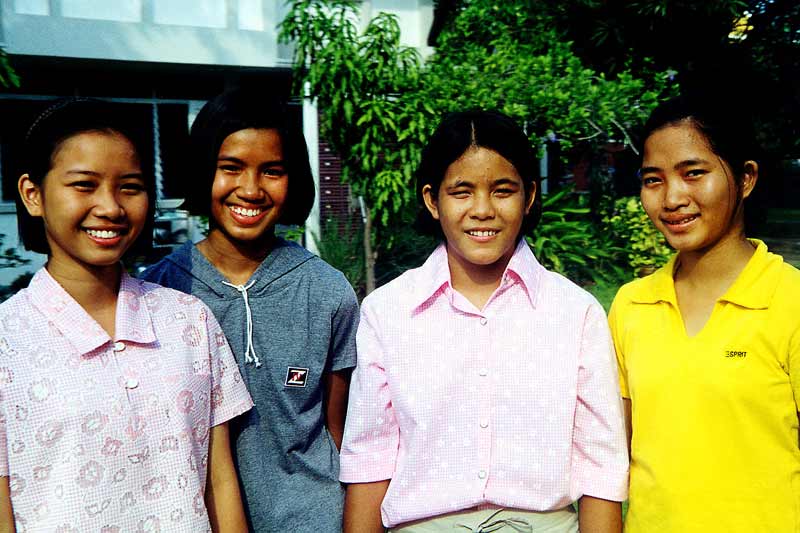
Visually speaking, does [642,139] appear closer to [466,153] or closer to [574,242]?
[466,153]

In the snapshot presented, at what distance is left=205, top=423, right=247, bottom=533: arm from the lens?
1.80 m

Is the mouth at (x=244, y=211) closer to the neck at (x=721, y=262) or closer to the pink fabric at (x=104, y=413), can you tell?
the pink fabric at (x=104, y=413)

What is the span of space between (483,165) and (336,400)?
81 cm

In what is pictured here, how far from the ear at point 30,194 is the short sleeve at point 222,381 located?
448 millimetres

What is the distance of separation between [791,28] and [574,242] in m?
4.89


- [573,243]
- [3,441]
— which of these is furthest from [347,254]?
[3,441]

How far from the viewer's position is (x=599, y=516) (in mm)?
1890

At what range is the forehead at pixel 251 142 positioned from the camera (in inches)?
80.7

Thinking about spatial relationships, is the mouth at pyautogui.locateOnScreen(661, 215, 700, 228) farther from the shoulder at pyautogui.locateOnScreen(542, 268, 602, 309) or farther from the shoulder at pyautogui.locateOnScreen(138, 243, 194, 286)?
the shoulder at pyautogui.locateOnScreen(138, 243, 194, 286)

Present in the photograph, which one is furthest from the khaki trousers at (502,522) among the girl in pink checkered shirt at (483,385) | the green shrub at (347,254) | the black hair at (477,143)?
the green shrub at (347,254)

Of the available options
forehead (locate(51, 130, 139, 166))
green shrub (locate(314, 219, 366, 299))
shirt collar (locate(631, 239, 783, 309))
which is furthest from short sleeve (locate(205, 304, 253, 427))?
green shrub (locate(314, 219, 366, 299))

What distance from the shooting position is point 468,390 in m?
1.90

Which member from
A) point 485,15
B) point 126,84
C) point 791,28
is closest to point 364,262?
point 485,15

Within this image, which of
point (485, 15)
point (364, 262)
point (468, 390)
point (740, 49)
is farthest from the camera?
point (740, 49)
